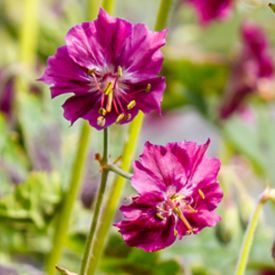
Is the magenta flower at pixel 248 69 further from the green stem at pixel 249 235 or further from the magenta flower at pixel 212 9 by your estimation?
the green stem at pixel 249 235

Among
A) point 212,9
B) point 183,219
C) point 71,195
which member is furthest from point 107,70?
point 212,9

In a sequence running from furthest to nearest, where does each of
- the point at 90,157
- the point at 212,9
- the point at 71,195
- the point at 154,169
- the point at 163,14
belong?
1. the point at 212,9
2. the point at 90,157
3. the point at 71,195
4. the point at 163,14
5. the point at 154,169

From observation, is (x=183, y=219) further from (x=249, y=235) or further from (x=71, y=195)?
(x=71, y=195)

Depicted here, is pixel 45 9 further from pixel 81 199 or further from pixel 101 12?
pixel 101 12

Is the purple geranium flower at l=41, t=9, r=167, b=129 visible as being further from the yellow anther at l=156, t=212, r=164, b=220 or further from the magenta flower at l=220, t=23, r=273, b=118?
the magenta flower at l=220, t=23, r=273, b=118

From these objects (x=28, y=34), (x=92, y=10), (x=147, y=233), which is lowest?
(x=147, y=233)

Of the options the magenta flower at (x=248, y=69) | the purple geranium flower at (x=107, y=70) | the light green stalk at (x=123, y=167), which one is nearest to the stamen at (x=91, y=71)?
the purple geranium flower at (x=107, y=70)
